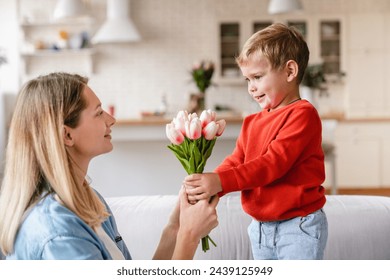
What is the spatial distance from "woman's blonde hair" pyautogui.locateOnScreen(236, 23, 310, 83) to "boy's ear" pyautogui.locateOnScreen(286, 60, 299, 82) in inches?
0.4

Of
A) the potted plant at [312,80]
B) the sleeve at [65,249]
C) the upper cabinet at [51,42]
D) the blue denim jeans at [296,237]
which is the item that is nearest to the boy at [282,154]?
the blue denim jeans at [296,237]

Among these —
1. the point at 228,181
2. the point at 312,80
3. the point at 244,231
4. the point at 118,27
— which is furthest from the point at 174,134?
the point at 118,27

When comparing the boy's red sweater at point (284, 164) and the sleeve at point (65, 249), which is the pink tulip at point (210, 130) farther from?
the sleeve at point (65, 249)

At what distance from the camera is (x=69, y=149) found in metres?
1.19

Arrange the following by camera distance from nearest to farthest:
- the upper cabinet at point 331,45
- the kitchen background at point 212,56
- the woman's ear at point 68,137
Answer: the woman's ear at point 68,137, the kitchen background at point 212,56, the upper cabinet at point 331,45

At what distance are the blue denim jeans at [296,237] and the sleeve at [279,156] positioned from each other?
0.14 meters

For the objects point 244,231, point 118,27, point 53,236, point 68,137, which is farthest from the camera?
point 118,27

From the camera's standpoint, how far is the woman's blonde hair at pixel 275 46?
1.39 m

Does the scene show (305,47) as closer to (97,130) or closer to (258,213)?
(258,213)

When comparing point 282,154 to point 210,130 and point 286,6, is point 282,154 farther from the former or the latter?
point 286,6

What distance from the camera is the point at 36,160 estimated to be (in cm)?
113

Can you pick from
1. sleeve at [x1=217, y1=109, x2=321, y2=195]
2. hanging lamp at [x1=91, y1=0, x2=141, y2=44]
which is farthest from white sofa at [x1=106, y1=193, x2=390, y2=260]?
hanging lamp at [x1=91, y1=0, x2=141, y2=44]

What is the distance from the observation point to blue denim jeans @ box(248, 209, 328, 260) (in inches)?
56.3

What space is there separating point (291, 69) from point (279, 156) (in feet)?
0.67
